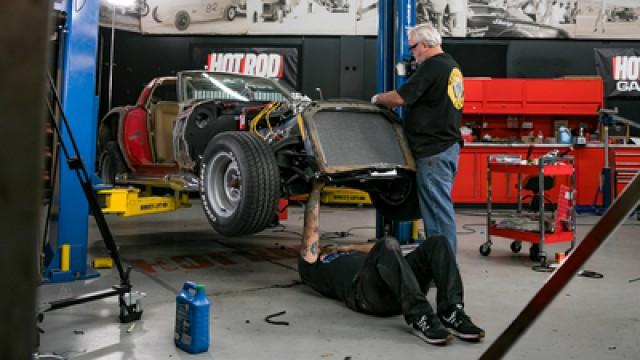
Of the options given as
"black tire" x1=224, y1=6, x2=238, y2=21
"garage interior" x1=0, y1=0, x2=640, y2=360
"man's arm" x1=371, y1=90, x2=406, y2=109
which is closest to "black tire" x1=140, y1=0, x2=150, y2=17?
"black tire" x1=224, y1=6, x2=238, y2=21

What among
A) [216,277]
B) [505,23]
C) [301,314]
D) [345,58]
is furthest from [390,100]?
[505,23]

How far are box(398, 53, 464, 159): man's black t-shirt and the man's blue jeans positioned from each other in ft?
0.22

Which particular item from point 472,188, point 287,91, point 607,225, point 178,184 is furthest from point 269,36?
point 607,225

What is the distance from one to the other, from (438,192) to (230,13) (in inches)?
339

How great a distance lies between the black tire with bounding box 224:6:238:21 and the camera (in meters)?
11.1

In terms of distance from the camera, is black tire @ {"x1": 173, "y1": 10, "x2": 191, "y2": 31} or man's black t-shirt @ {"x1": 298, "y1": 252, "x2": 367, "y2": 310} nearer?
man's black t-shirt @ {"x1": 298, "y1": 252, "x2": 367, "y2": 310}

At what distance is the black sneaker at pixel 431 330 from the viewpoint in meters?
2.71

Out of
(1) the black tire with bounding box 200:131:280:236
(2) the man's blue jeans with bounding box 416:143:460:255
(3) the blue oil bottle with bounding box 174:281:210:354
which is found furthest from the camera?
(2) the man's blue jeans with bounding box 416:143:460:255

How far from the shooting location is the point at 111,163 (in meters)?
6.07

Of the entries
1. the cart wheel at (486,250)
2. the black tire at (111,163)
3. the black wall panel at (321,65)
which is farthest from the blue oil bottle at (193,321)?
the black wall panel at (321,65)

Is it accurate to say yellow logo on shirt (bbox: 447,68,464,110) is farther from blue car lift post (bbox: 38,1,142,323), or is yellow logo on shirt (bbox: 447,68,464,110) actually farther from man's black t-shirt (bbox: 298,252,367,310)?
blue car lift post (bbox: 38,1,142,323)

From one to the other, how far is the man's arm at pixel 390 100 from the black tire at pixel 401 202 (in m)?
0.56

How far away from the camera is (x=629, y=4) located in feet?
35.3

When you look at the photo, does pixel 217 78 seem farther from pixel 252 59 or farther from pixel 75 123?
pixel 252 59
